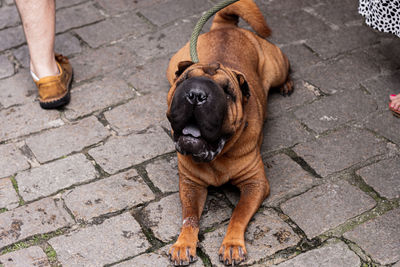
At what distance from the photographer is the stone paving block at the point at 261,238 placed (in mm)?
2910

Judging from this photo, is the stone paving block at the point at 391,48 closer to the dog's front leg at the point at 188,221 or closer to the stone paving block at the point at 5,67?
the dog's front leg at the point at 188,221

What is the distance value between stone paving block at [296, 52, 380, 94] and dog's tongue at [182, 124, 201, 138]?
1.61 meters

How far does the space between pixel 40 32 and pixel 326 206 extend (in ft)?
7.81

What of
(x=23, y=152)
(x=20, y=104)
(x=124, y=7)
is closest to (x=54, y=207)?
(x=23, y=152)

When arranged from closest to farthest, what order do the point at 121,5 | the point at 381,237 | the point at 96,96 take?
the point at 381,237 → the point at 96,96 → the point at 121,5

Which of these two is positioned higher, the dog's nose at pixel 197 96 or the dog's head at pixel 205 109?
the dog's nose at pixel 197 96

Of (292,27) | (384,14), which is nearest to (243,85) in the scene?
(384,14)

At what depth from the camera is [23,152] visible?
145 inches

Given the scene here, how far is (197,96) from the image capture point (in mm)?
2701

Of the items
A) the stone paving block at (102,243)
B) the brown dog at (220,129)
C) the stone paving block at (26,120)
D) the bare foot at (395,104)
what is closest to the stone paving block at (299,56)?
the brown dog at (220,129)

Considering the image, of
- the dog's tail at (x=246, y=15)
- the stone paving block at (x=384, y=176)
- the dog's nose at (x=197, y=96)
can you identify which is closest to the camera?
the dog's nose at (x=197, y=96)

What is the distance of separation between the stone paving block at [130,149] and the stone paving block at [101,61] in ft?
2.85

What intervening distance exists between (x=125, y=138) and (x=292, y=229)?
132 cm

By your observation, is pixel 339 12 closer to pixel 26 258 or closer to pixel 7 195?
pixel 7 195
